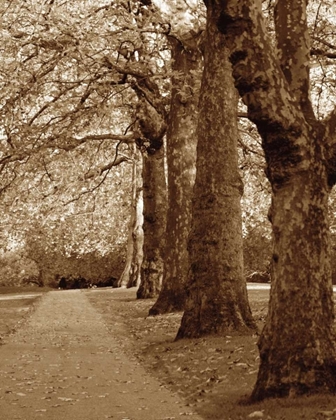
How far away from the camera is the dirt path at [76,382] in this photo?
10.3 meters

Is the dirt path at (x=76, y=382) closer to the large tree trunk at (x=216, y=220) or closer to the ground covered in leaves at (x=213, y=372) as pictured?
the ground covered in leaves at (x=213, y=372)

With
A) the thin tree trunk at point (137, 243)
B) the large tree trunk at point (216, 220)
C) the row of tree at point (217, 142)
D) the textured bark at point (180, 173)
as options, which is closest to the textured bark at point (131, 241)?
the thin tree trunk at point (137, 243)

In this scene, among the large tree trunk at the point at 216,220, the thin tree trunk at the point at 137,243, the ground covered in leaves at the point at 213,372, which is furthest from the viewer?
the thin tree trunk at the point at 137,243

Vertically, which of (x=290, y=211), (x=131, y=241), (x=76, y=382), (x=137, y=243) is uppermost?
(x=131, y=241)

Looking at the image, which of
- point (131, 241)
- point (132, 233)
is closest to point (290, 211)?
point (132, 233)

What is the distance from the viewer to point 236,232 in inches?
675

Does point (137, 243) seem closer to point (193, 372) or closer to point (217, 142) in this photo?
point (217, 142)

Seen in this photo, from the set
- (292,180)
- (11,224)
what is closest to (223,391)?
(292,180)

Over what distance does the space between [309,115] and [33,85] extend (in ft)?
44.2

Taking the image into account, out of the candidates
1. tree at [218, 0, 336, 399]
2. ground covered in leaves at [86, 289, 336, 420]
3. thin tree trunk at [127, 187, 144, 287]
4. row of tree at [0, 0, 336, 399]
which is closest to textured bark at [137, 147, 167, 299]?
row of tree at [0, 0, 336, 399]

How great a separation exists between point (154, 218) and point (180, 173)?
7.01 meters

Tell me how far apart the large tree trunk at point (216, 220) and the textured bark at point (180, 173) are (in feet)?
17.3

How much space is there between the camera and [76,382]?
41.8 ft

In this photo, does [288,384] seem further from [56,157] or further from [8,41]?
[56,157]
